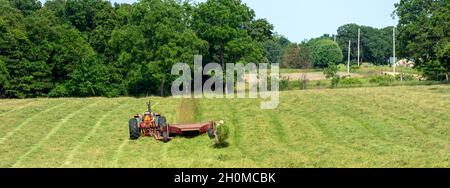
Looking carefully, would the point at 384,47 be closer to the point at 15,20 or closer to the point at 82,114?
the point at 15,20

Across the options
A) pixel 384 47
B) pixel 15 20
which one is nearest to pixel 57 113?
pixel 15 20

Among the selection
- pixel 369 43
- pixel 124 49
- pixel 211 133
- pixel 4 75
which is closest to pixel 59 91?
pixel 4 75

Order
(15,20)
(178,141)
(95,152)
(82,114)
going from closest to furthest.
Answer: (95,152)
(178,141)
(82,114)
(15,20)

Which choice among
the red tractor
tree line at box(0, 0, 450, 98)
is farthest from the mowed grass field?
tree line at box(0, 0, 450, 98)

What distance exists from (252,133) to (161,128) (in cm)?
462

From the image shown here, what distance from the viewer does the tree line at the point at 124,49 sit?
2272 inches

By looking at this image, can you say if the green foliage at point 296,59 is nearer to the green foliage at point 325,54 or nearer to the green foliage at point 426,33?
the green foliage at point 325,54

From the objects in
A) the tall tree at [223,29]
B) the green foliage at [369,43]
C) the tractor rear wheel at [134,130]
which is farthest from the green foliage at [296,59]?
the tractor rear wheel at [134,130]

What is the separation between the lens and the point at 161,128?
27.9 meters

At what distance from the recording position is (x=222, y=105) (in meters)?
42.6

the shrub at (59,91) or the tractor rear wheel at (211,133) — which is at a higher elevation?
the shrub at (59,91)

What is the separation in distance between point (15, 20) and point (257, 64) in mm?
25501

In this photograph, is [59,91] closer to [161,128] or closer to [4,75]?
[4,75]

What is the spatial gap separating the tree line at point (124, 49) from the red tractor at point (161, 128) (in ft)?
Result: 91.1
